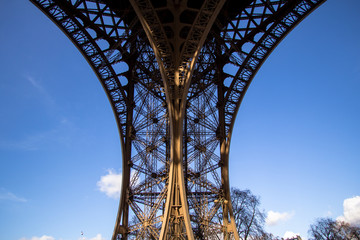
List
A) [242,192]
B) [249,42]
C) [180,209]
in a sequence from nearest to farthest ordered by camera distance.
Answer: [180,209]
[249,42]
[242,192]

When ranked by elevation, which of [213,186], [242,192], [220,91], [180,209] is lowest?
[180,209]

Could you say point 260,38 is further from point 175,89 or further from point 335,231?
point 335,231

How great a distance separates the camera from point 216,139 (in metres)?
21.5

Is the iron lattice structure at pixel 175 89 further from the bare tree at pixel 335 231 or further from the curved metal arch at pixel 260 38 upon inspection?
the bare tree at pixel 335 231

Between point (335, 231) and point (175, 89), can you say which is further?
point (335, 231)

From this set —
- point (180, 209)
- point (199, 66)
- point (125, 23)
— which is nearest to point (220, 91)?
point (199, 66)

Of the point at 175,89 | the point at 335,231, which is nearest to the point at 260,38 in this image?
the point at 175,89

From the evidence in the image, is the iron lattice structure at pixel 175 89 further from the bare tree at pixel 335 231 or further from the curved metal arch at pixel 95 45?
the bare tree at pixel 335 231

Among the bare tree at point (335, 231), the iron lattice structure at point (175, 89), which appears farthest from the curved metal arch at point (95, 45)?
the bare tree at point (335, 231)

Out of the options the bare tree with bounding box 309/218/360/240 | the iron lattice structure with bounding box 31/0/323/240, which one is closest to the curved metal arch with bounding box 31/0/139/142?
the iron lattice structure with bounding box 31/0/323/240

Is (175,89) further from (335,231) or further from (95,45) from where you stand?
(335,231)

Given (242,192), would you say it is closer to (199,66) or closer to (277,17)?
(199,66)

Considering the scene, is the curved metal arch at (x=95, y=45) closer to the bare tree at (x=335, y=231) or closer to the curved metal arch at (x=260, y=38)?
the curved metal arch at (x=260, y=38)

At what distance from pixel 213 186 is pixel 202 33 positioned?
33.7 ft
